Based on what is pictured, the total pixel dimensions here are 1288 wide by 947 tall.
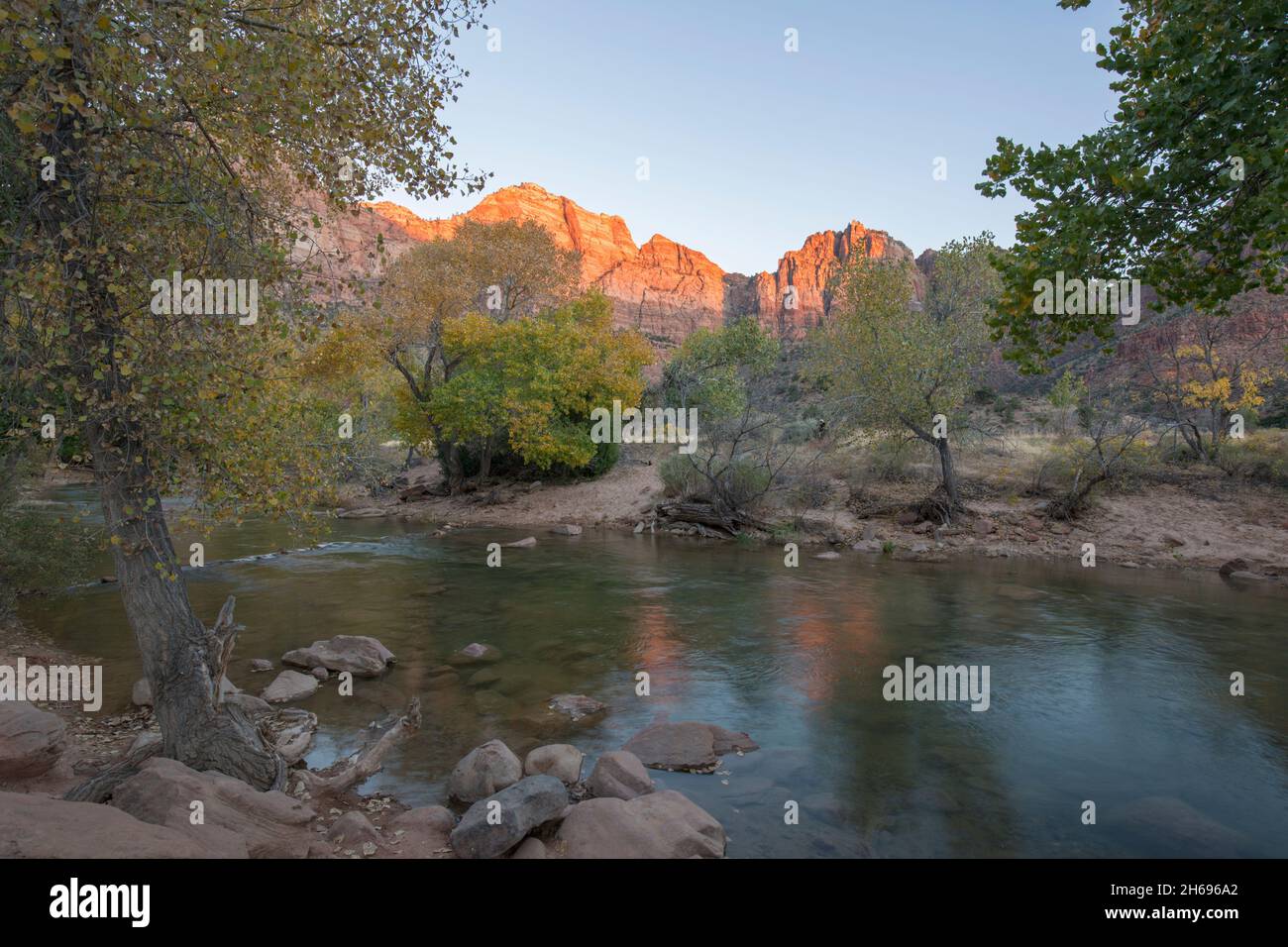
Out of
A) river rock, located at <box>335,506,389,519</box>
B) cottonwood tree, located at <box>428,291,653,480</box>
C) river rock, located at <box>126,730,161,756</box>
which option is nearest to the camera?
river rock, located at <box>126,730,161,756</box>

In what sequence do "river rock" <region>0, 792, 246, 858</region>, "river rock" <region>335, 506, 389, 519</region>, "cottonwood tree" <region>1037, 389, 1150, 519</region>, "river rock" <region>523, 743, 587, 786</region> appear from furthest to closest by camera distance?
"river rock" <region>335, 506, 389, 519</region> < "cottonwood tree" <region>1037, 389, 1150, 519</region> < "river rock" <region>523, 743, 587, 786</region> < "river rock" <region>0, 792, 246, 858</region>

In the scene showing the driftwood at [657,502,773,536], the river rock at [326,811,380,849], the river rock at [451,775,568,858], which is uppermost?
the driftwood at [657,502,773,536]

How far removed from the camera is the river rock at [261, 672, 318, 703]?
9.45m

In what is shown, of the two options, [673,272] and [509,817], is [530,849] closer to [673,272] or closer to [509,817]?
[509,817]

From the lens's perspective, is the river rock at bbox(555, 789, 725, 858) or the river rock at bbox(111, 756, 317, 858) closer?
the river rock at bbox(111, 756, 317, 858)

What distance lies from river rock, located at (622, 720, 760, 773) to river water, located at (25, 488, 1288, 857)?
0.80 ft

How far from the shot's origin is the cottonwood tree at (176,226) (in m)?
5.23

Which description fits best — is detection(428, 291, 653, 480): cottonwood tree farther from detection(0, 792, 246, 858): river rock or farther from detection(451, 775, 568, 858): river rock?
detection(0, 792, 246, 858): river rock

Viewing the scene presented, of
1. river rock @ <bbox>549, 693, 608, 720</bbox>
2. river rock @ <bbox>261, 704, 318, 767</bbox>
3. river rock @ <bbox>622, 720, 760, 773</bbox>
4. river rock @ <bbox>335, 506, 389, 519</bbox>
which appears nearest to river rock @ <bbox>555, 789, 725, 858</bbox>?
river rock @ <bbox>622, 720, 760, 773</bbox>

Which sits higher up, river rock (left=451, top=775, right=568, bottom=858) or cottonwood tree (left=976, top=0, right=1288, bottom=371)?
cottonwood tree (left=976, top=0, right=1288, bottom=371)

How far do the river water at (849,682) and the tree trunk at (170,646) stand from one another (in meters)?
1.26

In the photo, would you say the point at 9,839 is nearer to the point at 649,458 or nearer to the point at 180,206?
the point at 180,206

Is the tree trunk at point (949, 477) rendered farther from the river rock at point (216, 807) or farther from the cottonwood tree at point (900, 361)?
the river rock at point (216, 807)

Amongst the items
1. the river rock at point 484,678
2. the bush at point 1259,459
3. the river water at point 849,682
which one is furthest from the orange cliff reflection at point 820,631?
the bush at point 1259,459
